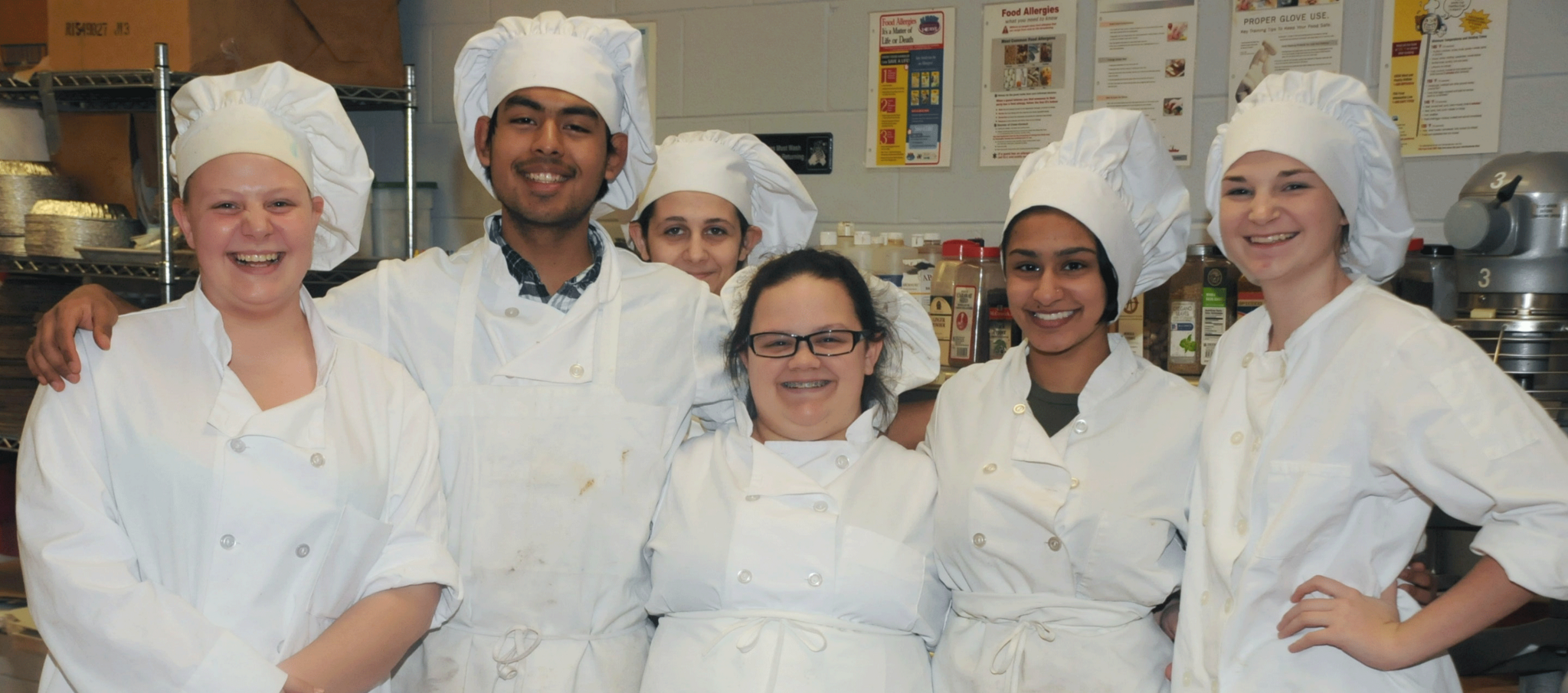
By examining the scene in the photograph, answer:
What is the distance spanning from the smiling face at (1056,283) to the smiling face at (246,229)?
1.06 m

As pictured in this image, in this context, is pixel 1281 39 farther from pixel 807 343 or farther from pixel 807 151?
pixel 807 343

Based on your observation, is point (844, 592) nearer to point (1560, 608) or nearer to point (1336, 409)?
point (1336, 409)

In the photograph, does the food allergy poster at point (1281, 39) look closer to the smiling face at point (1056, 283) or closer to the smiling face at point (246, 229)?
the smiling face at point (1056, 283)

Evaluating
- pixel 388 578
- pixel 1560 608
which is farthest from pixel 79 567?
pixel 1560 608

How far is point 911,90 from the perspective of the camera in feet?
10.7

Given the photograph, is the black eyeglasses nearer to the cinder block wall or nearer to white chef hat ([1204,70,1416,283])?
white chef hat ([1204,70,1416,283])

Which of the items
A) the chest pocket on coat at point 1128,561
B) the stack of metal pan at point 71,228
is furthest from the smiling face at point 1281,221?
the stack of metal pan at point 71,228

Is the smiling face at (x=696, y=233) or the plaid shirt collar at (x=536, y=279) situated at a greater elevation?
the smiling face at (x=696, y=233)

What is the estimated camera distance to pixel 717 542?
1758 mm

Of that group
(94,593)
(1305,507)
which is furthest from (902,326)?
(94,593)

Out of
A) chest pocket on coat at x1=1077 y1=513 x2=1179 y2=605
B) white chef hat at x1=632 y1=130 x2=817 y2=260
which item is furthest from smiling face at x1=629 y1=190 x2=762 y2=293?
chest pocket on coat at x1=1077 y1=513 x2=1179 y2=605

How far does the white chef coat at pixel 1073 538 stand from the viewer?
172cm

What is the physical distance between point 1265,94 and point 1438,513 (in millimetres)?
968

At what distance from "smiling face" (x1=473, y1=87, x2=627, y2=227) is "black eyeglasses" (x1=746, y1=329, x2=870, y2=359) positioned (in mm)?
368
